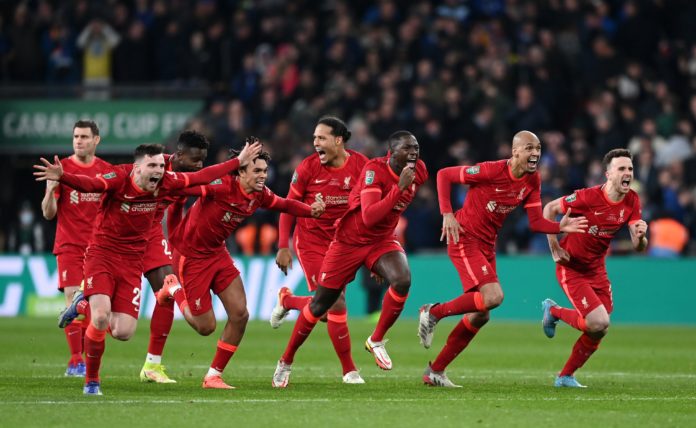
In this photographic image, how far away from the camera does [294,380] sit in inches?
510

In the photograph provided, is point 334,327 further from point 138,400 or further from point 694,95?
point 694,95

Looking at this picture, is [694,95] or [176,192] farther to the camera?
[694,95]

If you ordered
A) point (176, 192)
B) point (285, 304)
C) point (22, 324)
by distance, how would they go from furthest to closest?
point (22, 324), point (285, 304), point (176, 192)

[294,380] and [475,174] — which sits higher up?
[475,174]

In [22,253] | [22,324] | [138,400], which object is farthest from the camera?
[22,253]

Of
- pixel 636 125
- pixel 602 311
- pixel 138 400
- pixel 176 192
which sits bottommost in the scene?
pixel 138 400

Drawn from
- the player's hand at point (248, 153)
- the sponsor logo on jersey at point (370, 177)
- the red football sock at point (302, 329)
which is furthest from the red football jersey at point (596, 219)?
the player's hand at point (248, 153)

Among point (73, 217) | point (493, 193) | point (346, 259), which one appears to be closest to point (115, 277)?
point (346, 259)

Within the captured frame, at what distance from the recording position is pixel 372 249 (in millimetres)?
12375

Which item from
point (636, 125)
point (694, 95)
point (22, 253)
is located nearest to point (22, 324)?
point (22, 253)

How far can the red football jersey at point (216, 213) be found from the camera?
12.2m

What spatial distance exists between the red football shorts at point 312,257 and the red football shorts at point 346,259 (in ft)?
2.77

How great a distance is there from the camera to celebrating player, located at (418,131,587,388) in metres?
12.4

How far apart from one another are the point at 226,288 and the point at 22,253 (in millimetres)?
12365
